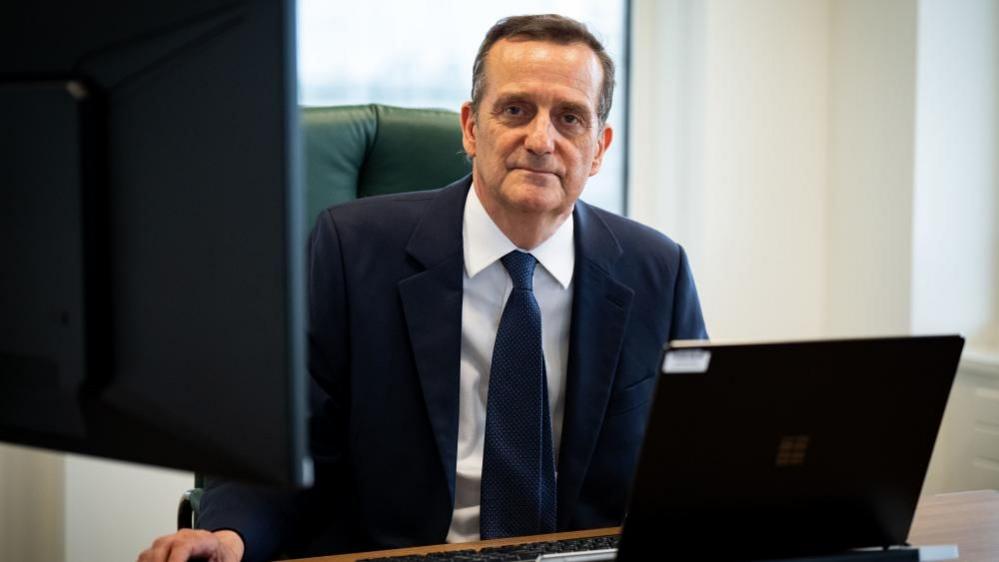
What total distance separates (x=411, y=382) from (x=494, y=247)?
231mm

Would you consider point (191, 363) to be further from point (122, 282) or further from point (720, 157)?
point (720, 157)

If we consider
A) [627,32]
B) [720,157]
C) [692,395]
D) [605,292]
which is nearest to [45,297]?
[692,395]

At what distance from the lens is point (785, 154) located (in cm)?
301

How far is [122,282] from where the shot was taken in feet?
2.33

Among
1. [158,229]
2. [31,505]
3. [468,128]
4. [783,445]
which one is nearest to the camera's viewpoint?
[158,229]

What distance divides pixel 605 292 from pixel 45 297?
953 millimetres

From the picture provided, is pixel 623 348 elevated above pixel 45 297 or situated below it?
below

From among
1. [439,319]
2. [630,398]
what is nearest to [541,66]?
[439,319]

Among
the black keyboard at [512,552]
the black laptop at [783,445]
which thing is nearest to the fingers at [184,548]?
the black keyboard at [512,552]

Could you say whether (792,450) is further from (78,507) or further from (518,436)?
(78,507)

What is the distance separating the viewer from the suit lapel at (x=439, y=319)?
1.44 meters

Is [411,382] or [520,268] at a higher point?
[520,268]

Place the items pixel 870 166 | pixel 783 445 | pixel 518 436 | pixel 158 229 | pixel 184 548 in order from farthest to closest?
1. pixel 870 166
2. pixel 518 436
3. pixel 184 548
4. pixel 783 445
5. pixel 158 229

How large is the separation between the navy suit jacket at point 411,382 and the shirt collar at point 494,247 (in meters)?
0.02
